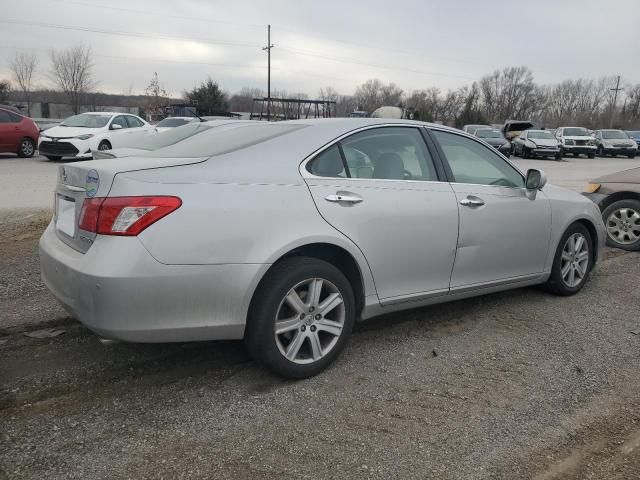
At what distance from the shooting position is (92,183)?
2.89 m

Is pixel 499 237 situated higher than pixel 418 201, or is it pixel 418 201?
pixel 418 201

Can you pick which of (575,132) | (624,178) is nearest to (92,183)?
(624,178)

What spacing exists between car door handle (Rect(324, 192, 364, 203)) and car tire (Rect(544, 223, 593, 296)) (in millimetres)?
2345

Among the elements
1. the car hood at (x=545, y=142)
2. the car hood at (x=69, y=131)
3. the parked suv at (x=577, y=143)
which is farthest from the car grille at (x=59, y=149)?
the parked suv at (x=577, y=143)

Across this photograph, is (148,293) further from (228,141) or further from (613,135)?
(613,135)

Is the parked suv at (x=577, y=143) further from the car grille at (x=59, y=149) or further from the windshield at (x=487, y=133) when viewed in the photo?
the car grille at (x=59, y=149)

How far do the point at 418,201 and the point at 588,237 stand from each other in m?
2.40

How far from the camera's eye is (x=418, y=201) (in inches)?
144

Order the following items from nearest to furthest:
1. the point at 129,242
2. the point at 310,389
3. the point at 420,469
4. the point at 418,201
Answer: the point at 420,469 < the point at 129,242 < the point at 310,389 < the point at 418,201

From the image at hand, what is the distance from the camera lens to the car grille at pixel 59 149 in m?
15.7

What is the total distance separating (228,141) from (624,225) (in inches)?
224

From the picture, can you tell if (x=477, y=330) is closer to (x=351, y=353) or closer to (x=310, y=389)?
(x=351, y=353)

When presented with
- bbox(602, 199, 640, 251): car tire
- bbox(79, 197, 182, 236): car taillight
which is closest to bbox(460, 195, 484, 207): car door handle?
bbox(79, 197, 182, 236): car taillight

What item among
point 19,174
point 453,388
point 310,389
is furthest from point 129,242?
point 19,174
